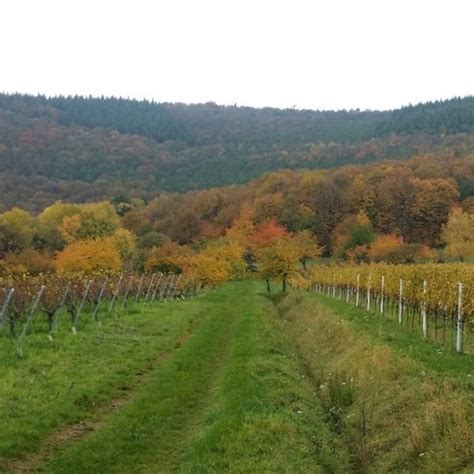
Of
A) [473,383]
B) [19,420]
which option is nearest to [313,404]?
[473,383]

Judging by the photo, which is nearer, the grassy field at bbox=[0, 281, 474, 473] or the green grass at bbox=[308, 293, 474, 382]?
the grassy field at bbox=[0, 281, 474, 473]

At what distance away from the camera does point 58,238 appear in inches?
4060

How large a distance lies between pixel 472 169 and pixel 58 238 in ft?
265

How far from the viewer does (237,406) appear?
13.9m

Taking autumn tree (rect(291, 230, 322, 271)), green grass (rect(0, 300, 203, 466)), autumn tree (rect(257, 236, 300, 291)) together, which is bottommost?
autumn tree (rect(291, 230, 322, 271))

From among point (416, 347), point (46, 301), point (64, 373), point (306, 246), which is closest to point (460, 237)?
point (306, 246)

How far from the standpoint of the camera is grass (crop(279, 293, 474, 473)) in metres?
10.5

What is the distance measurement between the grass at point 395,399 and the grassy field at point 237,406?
4 centimetres

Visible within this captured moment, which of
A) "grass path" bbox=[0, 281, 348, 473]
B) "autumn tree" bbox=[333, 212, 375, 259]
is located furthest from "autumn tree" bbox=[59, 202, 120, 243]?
"grass path" bbox=[0, 281, 348, 473]

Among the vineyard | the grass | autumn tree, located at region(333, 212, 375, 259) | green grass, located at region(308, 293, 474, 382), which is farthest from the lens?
autumn tree, located at region(333, 212, 375, 259)

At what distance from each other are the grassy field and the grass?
0.12 feet

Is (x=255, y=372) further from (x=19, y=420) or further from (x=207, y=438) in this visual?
(x=19, y=420)

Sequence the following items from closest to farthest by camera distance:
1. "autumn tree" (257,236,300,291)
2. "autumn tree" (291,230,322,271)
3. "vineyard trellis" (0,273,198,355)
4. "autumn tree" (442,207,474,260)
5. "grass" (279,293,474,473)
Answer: "grass" (279,293,474,473)
"vineyard trellis" (0,273,198,355)
"autumn tree" (257,236,300,291)
"autumn tree" (442,207,474,260)
"autumn tree" (291,230,322,271)

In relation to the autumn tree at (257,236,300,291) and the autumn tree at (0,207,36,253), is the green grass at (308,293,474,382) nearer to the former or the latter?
the autumn tree at (257,236,300,291)
